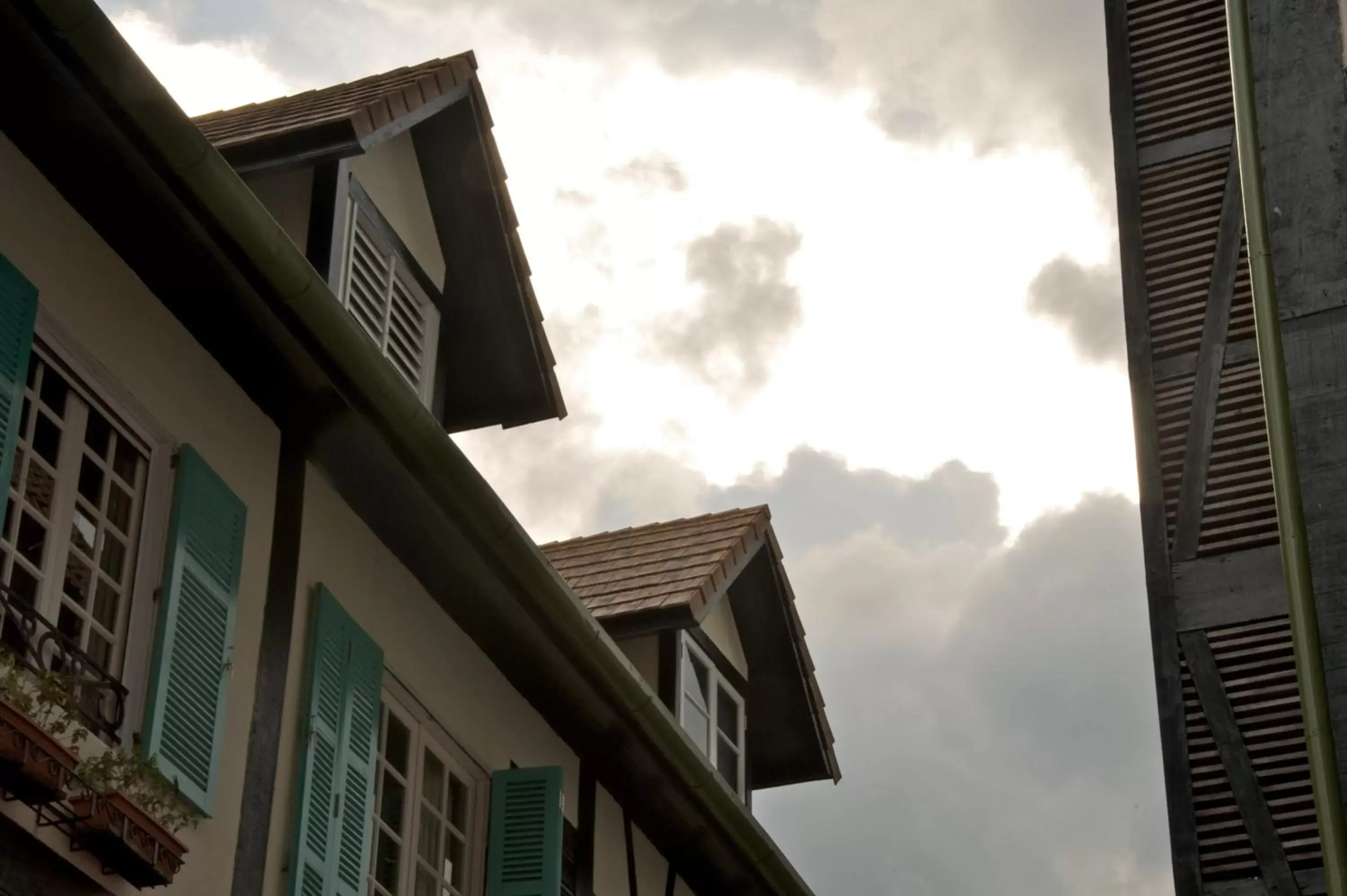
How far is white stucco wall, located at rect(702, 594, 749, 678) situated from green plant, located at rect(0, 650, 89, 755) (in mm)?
7341

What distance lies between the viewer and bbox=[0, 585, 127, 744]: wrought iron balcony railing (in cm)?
659

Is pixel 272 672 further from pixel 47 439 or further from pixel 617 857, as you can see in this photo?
pixel 617 857

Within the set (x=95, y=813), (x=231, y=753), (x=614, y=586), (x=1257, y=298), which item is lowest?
(x=95, y=813)

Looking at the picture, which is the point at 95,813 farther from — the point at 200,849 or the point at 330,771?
the point at 330,771

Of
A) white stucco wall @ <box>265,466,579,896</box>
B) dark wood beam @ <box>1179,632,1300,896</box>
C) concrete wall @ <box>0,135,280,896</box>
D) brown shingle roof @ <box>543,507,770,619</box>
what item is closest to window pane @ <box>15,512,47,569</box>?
concrete wall @ <box>0,135,280,896</box>

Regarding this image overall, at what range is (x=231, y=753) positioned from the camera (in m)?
7.72

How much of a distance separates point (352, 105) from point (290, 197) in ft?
2.09

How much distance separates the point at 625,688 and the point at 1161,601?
11.6 ft

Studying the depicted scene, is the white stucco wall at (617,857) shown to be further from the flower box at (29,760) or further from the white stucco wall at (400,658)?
A: the flower box at (29,760)

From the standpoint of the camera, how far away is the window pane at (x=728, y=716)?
14.0 meters

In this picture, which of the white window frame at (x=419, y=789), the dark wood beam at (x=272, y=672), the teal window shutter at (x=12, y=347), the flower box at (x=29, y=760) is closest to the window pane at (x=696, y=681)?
the white window frame at (x=419, y=789)

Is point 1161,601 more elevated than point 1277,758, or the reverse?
point 1161,601

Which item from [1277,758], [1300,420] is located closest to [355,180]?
[1300,420]

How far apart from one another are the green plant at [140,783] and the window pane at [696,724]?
618cm
